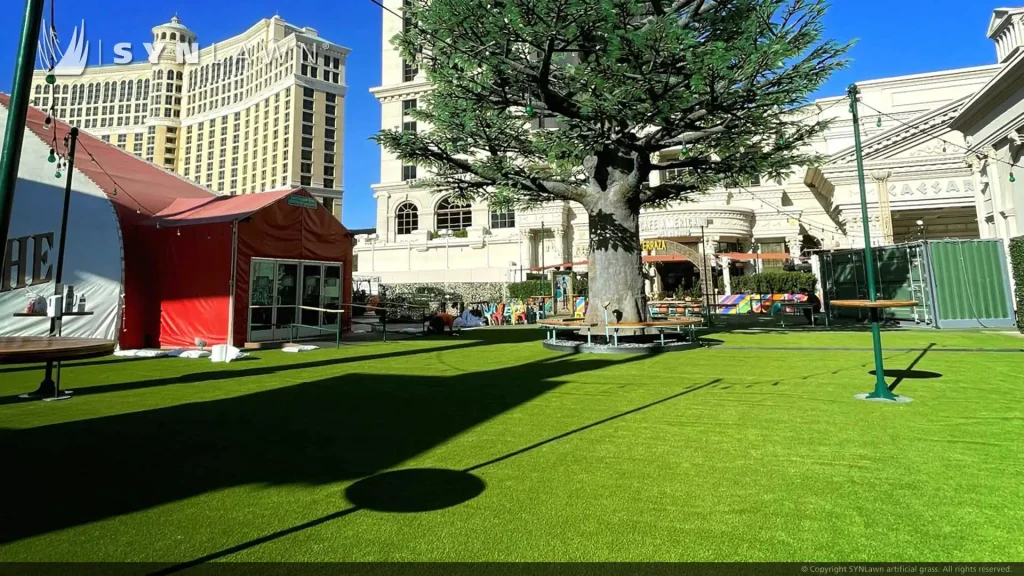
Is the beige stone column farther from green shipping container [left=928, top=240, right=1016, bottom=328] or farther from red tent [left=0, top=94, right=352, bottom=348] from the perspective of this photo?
red tent [left=0, top=94, right=352, bottom=348]

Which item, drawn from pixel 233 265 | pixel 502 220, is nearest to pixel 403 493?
pixel 233 265

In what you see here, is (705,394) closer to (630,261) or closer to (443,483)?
(443,483)

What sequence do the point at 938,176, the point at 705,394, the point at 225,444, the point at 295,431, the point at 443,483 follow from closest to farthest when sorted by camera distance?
the point at 443,483, the point at 225,444, the point at 295,431, the point at 705,394, the point at 938,176

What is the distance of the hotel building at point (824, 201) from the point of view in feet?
50.4

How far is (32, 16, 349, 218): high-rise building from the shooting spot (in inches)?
4097

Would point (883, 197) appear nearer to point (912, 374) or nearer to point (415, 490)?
point (912, 374)

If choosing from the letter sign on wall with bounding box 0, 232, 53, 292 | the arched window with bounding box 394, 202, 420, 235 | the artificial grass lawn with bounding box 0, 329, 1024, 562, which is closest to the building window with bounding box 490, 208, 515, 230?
the arched window with bounding box 394, 202, 420, 235

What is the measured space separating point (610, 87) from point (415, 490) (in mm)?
7879

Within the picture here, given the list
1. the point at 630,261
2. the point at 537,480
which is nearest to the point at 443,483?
the point at 537,480

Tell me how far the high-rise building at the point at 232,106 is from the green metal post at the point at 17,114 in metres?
106

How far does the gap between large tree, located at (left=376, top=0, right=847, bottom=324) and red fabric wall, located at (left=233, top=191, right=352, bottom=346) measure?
3.76 meters

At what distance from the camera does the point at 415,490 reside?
280 cm

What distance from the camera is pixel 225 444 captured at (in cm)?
378

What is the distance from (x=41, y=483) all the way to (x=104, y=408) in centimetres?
261
